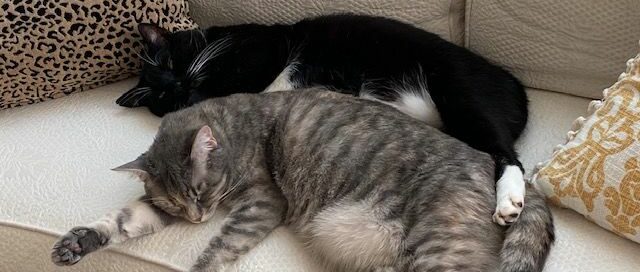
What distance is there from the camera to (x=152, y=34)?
1.66m

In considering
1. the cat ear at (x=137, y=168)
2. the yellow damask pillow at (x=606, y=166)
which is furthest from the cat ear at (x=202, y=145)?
the yellow damask pillow at (x=606, y=166)

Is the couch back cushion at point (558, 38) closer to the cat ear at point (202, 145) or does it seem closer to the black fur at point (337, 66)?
the black fur at point (337, 66)

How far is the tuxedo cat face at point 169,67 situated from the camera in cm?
166

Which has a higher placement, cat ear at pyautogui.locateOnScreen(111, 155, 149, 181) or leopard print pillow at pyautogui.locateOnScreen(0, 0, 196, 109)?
leopard print pillow at pyautogui.locateOnScreen(0, 0, 196, 109)

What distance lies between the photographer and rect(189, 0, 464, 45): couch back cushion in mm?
1706

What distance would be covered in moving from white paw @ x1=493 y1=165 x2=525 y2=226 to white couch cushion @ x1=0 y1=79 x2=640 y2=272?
0.10 metres

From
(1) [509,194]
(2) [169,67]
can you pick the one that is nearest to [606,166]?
(1) [509,194]

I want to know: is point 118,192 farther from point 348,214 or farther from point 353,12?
point 353,12

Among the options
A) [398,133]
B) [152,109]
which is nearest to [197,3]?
[152,109]

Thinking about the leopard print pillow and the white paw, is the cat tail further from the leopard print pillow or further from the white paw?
the leopard print pillow

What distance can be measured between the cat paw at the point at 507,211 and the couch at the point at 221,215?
98 mm

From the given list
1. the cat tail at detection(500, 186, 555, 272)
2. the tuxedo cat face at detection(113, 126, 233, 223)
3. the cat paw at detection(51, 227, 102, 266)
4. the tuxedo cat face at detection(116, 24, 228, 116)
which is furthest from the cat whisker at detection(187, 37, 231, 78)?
the cat tail at detection(500, 186, 555, 272)

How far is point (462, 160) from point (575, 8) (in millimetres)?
549

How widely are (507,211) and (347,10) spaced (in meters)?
0.81
